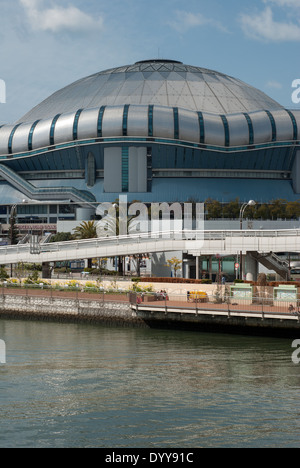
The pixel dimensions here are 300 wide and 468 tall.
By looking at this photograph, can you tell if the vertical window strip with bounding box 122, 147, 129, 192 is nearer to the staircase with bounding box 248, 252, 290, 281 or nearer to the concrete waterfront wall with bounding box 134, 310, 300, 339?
the staircase with bounding box 248, 252, 290, 281

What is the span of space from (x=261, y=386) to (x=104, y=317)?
70.9 ft

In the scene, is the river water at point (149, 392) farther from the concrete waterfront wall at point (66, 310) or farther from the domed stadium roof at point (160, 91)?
the domed stadium roof at point (160, 91)

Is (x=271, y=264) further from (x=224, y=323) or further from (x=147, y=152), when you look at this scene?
(x=147, y=152)

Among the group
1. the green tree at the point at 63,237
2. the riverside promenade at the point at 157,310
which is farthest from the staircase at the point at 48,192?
the riverside promenade at the point at 157,310

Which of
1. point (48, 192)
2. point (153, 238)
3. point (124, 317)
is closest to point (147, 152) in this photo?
point (48, 192)

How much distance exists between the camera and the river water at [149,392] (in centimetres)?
2761

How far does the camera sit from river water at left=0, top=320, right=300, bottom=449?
90.6 ft

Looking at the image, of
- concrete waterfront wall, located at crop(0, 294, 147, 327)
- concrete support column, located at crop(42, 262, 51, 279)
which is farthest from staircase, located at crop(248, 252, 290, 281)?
concrete support column, located at crop(42, 262, 51, 279)

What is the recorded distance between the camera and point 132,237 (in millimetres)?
66312

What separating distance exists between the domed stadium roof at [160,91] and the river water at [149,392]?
95.2 m

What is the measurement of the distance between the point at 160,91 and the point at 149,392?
113 metres
